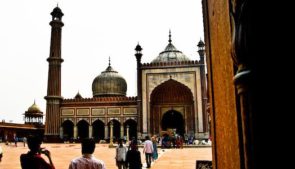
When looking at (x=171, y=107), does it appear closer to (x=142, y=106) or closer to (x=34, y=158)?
(x=142, y=106)

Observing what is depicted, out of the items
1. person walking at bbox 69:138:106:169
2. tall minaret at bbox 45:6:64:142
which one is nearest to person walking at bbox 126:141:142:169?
person walking at bbox 69:138:106:169

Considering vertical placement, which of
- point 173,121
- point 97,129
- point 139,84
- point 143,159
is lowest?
point 143,159

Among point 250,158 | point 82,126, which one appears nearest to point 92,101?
point 82,126

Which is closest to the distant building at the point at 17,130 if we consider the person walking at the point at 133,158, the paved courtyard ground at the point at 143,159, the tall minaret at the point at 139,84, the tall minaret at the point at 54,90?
the tall minaret at the point at 54,90

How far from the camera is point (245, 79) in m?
0.65

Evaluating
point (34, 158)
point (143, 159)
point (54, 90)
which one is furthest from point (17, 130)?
point (34, 158)

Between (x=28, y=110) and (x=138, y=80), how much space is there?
20.7 meters

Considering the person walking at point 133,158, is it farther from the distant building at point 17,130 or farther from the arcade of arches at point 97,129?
the distant building at point 17,130

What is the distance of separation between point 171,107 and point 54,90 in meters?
10.7

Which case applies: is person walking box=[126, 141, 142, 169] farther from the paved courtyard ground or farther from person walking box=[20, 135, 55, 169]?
person walking box=[20, 135, 55, 169]

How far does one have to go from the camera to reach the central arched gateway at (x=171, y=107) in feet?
91.4

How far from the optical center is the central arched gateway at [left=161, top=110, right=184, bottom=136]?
2872 cm

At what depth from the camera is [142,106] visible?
1077 inches

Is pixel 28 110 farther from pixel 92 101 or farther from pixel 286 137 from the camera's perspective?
pixel 286 137
